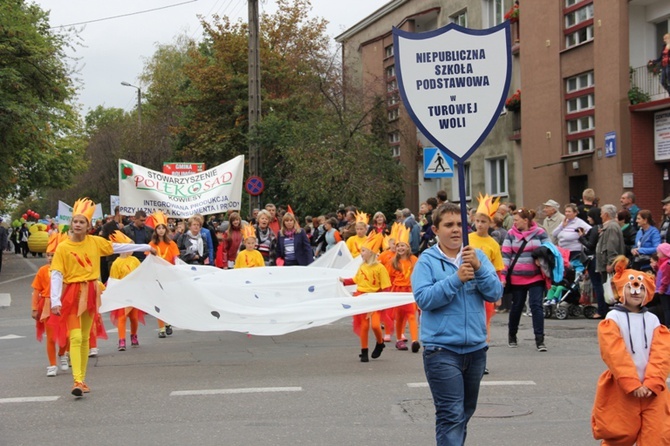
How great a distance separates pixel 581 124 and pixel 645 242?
1364 cm

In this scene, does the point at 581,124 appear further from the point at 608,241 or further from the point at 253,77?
the point at 608,241

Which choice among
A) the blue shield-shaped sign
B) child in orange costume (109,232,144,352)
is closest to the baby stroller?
child in orange costume (109,232,144,352)

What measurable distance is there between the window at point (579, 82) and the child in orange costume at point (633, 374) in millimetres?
21667

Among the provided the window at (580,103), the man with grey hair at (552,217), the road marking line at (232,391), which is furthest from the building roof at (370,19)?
the road marking line at (232,391)

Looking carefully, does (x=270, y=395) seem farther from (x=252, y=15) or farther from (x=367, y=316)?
(x=252, y=15)

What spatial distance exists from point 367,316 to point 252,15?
58.0 feet

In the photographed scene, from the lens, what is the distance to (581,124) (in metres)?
27.1

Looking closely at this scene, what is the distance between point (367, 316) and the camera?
11.4 meters

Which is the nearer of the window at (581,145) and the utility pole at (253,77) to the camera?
the window at (581,145)

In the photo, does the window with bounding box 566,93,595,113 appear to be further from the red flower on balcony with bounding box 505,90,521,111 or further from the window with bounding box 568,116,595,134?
the red flower on balcony with bounding box 505,90,521,111

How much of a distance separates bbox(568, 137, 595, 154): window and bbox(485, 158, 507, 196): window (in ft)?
17.5

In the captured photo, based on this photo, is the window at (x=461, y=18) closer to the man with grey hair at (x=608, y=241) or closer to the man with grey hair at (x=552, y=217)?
the man with grey hair at (x=552, y=217)

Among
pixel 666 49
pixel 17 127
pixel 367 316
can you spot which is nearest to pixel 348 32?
pixel 17 127

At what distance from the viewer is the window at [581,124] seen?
26.6 meters
